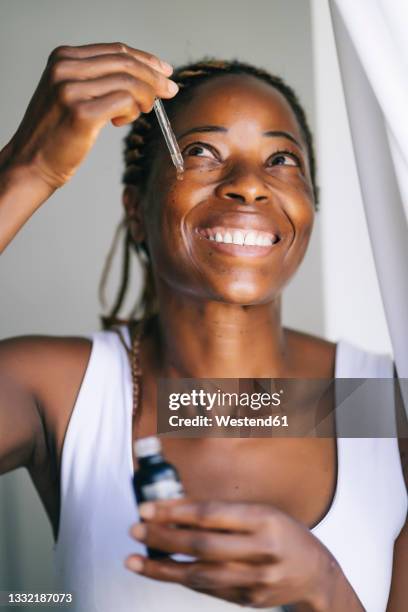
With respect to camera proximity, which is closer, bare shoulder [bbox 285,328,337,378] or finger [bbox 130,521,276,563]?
finger [bbox 130,521,276,563]

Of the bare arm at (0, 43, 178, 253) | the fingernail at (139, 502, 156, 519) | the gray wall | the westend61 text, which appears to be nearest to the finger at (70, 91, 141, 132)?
the bare arm at (0, 43, 178, 253)

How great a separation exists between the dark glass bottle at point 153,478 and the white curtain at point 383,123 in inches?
12.6

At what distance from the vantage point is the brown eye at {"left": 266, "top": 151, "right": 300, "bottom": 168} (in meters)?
0.94

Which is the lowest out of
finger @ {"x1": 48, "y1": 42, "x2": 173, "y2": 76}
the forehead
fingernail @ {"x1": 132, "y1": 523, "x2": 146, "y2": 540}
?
fingernail @ {"x1": 132, "y1": 523, "x2": 146, "y2": 540}

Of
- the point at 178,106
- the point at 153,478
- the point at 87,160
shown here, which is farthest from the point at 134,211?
the point at 87,160

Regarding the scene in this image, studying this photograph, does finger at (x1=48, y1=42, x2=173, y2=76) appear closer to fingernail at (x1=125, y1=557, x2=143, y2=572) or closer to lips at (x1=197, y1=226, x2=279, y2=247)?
lips at (x1=197, y1=226, x2=279, y2=247)

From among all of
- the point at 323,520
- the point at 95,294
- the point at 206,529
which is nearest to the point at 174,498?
the point at 206,529

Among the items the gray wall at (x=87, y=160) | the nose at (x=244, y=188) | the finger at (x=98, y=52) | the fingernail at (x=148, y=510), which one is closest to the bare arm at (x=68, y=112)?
the finger at (x=98, y=52)

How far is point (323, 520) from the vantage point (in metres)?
0.88

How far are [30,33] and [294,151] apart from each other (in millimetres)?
904

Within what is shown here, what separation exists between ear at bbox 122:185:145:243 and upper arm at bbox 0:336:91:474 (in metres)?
0.20

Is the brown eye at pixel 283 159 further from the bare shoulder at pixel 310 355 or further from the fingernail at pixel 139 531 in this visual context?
the fingernail at pixel 139 531

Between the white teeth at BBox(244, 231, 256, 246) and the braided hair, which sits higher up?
the braided hair

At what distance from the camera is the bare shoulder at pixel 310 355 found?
1069 mm
